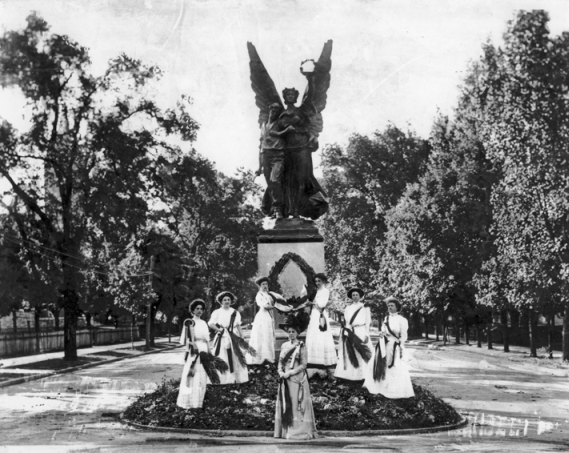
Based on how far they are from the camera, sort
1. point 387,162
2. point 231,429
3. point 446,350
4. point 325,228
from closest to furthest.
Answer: point 231,429 → point 446,350 → point 387,162 → point 325,228

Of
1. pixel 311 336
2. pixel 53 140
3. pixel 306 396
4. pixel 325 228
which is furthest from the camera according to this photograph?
pixel 325 228

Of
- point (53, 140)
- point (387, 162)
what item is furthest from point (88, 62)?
point (387, 162)

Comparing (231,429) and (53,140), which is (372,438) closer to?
(231,429)

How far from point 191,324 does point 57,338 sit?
35.2 metres

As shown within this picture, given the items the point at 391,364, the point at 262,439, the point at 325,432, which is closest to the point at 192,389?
the point at 262,439

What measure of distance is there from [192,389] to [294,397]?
264cm

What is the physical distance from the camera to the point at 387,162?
60.7 m

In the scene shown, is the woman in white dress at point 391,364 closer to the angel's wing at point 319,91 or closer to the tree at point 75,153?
the angel's wing at point 319,91

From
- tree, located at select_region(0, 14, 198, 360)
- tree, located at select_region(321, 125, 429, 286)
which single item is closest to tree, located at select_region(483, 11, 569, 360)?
tree, located at select_region(0, 14, 198, 360)

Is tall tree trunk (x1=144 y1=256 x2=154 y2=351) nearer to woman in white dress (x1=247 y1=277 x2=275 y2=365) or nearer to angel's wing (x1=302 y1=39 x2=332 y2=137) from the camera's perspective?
angel's wing (x1=302 y1=39 x2=332 y2=137)

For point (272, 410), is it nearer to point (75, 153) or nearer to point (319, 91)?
point (319, 91)

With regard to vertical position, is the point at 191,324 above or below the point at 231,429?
above

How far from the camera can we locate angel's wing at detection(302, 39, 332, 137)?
19141mm

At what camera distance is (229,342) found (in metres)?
16.2
